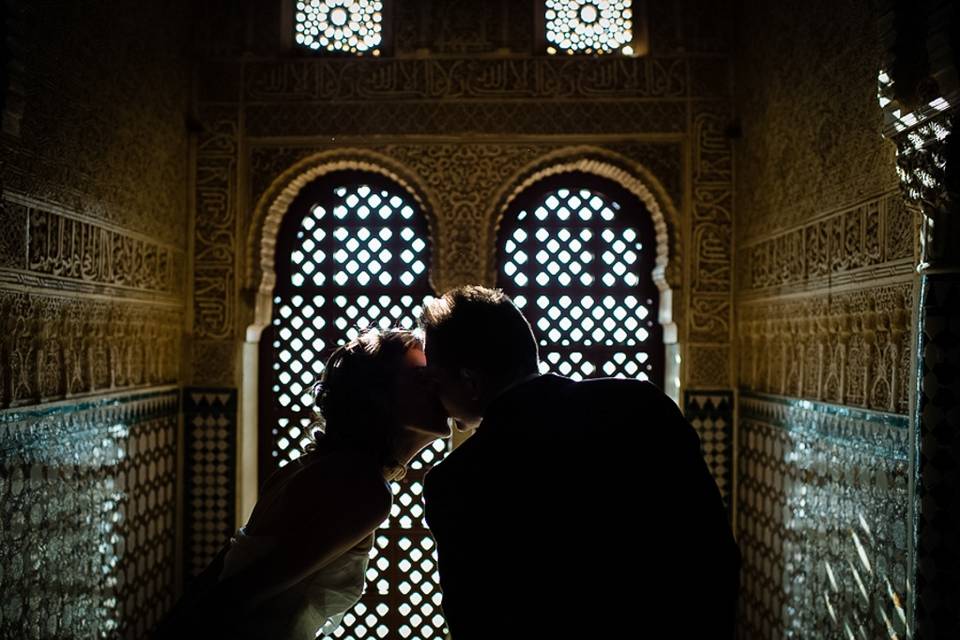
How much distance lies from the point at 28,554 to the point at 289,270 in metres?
2.52

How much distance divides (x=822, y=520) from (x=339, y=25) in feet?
13.2

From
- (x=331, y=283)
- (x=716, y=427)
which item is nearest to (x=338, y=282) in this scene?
(x=331, y=283)

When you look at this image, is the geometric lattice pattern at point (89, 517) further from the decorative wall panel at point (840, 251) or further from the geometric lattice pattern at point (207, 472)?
the decorative wall panel at point (840, 251)

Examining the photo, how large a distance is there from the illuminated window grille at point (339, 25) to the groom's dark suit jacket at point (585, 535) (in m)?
4.31

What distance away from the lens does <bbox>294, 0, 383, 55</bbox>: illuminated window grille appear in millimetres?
5309

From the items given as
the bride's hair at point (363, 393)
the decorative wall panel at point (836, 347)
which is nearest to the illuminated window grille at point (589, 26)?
the decorative wall panel at point (836, 347)

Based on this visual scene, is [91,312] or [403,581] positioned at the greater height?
[91,312]

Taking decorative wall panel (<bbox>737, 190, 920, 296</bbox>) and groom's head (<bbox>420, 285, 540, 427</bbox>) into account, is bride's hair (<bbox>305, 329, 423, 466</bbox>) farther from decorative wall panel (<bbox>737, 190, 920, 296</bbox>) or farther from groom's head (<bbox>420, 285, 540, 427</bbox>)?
decorative wall panel (<bbox>737, 190, 920, 296</bbox>)

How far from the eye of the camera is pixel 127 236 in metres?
4.38

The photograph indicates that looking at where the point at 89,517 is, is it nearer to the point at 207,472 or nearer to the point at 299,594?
the point at 207,472

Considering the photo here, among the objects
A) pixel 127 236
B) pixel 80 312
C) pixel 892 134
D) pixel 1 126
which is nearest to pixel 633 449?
pixel 892 134

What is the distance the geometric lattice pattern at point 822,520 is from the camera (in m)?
3.08

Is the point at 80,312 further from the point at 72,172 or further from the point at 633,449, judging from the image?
the point at 633,449

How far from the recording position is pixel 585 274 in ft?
17.9
